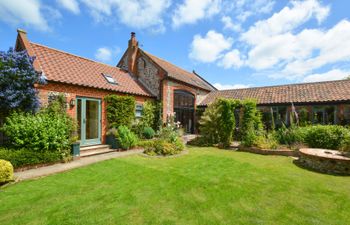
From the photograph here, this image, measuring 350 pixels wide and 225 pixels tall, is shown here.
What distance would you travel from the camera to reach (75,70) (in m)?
11.1

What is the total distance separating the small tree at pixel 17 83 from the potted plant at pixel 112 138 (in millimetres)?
3989

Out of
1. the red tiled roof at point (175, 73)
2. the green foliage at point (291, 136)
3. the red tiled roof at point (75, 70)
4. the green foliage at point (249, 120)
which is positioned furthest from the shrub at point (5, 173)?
the green foliage at point (291, 136)

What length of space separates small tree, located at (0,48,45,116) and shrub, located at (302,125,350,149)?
46.0 feet

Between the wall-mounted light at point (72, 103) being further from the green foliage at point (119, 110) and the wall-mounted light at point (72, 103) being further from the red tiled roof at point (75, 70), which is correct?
the green foliage at point (119, 110)

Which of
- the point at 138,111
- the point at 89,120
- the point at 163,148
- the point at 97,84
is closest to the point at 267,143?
the point at 163,148

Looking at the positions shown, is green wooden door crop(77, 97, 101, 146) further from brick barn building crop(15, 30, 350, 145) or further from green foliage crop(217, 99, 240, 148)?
green foliage crop(217, 99, 240, 148)

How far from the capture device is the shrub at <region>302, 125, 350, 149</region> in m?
9.30

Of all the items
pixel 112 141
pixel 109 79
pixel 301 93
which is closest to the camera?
pixel 112 141

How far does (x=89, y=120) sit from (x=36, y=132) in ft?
12.1

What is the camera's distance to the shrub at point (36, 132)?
22.2 ft

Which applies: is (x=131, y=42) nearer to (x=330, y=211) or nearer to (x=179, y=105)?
(x=179, y=105)

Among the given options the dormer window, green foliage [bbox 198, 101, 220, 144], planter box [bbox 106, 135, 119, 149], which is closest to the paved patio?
planter box [bbox 106, 135, 119, 149]

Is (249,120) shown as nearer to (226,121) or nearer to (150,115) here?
(226,121)

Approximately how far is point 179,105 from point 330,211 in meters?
13.9
